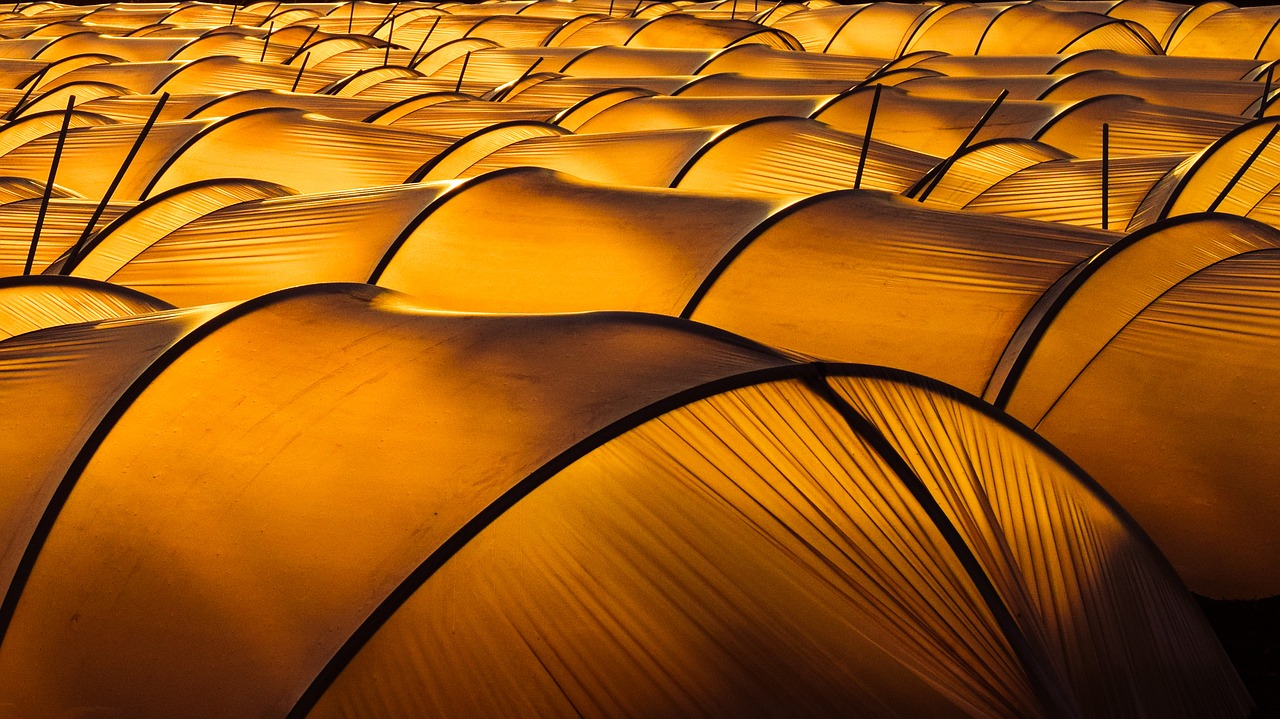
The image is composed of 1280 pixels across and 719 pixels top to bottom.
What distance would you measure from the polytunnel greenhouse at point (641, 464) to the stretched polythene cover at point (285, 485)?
21 mm

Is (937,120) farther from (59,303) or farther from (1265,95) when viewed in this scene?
(59,303)

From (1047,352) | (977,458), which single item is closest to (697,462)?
(977,458)

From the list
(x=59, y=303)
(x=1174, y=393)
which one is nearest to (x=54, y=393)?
(x=59, y=303)

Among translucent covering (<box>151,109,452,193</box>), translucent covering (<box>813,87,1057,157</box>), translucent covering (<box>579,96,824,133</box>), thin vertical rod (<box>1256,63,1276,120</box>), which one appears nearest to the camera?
translucent covering (<box>151,109,452,193</box>)

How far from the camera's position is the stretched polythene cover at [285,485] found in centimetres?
534

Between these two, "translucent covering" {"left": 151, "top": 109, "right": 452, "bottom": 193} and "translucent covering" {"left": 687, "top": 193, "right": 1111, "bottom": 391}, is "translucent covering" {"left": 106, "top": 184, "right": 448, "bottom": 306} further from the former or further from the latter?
"translucent covering" {"left": 151, "top": 109, "right": 452, "bottom": 193}

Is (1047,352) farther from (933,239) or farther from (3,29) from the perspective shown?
(3,29)

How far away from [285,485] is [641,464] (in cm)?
181

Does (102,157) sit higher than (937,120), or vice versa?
(102,157)

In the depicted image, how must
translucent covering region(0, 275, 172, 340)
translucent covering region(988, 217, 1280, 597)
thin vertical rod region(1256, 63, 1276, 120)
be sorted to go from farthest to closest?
thin vertical rod region(1256, 63, 1276, 120)
translucent covering region(0, 275, 172, 340)
translucent covering region(988, 217, 1280, 597)

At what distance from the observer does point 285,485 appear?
5.80 m

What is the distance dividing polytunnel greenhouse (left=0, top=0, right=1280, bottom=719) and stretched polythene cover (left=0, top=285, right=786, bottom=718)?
0.07 ft

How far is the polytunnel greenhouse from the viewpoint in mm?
5109

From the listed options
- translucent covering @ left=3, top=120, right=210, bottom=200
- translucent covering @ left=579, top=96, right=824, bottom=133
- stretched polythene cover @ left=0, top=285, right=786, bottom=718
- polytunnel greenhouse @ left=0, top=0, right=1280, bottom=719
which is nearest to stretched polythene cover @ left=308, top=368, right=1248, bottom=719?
polytunnel greenhouse @ left=0, top=0, right=1280, bottom=719
